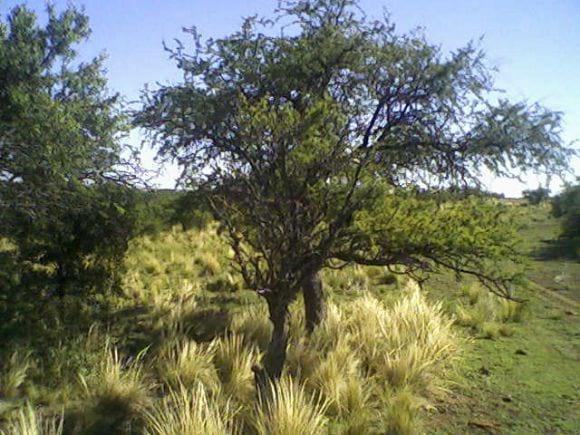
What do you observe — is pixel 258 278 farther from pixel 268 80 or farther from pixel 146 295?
pixel 146 295

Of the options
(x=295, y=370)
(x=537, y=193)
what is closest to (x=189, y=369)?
(x=295, y=370)

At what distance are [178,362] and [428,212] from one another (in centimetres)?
444

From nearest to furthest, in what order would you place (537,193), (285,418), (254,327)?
(285,418) → (537,193) → (254,327)

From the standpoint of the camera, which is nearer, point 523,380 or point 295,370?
point 295,370

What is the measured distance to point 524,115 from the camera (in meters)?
8.96

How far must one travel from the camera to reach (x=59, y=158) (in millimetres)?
7242

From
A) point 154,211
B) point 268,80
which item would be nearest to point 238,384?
point 268,80

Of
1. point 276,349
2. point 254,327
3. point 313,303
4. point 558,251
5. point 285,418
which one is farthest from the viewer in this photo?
point 558,251

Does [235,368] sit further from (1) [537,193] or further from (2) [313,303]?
(1) [537,193]

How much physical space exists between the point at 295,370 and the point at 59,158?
4.73 meters

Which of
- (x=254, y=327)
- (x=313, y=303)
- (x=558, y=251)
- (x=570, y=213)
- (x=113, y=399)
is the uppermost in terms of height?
(x=570, y=213)

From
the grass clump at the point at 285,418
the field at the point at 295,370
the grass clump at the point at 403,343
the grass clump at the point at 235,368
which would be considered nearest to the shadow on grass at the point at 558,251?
the field at the point at 295,370

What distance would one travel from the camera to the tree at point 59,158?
7.31 meters

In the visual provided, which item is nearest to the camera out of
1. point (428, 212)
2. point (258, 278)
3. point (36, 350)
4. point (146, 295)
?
point (258, 278)
